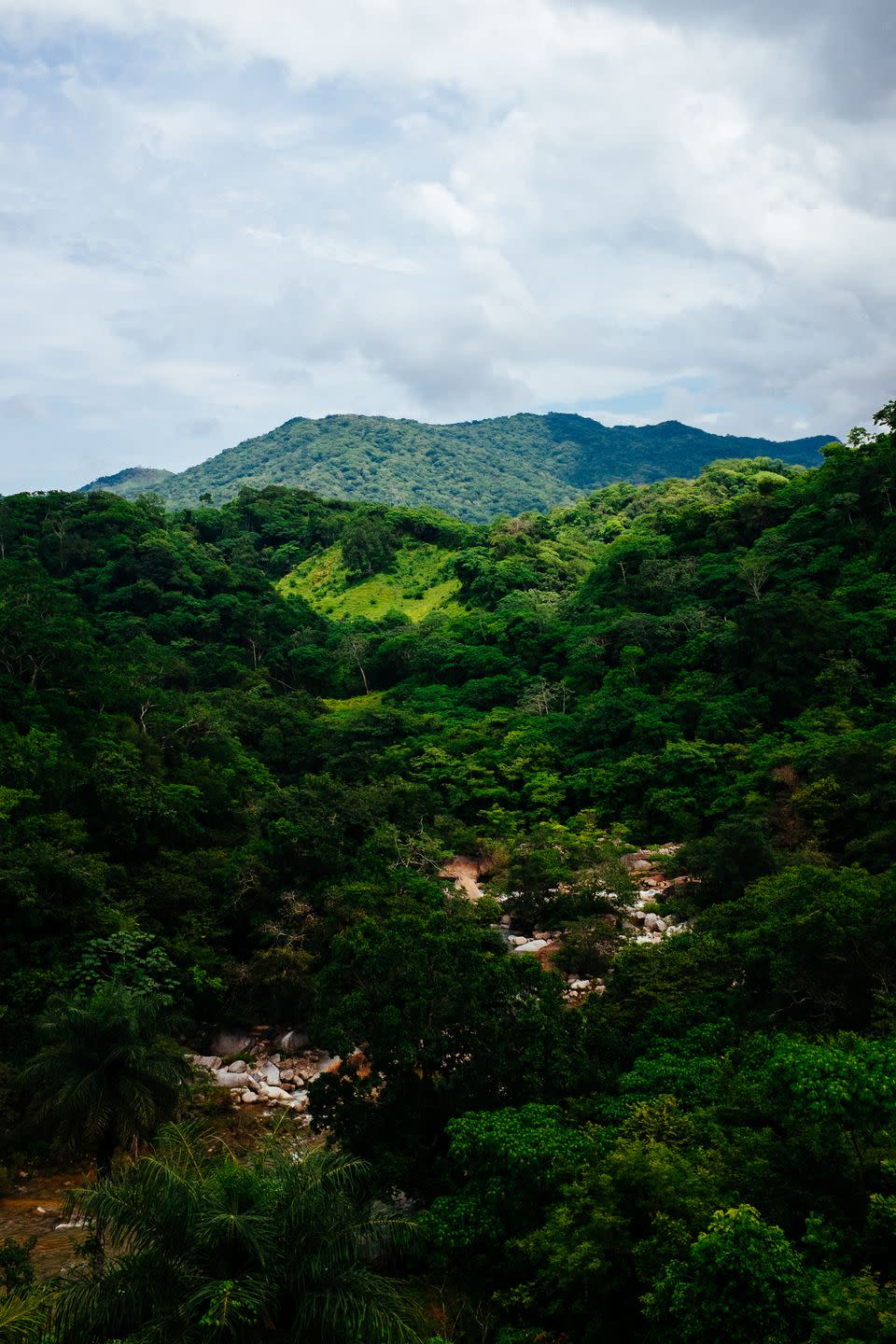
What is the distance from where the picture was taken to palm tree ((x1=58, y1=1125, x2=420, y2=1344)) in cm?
918

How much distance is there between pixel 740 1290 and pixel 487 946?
13457 millimetres

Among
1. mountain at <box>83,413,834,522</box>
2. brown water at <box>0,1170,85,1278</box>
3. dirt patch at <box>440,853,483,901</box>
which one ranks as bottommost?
brown water at <box>0,1170,85,1278</box>

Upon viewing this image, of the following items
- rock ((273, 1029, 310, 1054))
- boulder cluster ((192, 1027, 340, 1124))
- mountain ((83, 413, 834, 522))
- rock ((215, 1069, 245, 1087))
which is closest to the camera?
boulder cluster ((192, 1027, 340, 1124))

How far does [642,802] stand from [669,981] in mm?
17927

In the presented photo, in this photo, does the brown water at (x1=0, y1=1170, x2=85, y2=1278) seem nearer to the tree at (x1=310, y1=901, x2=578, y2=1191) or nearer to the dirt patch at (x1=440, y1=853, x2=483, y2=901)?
the tree at (x1=310, y1=901, x2=578, y2=1191)

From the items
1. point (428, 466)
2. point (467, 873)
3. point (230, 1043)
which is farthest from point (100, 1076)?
point (428, 466)

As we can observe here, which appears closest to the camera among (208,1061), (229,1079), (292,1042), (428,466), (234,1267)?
(234,1267)

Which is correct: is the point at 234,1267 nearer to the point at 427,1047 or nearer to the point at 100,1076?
the point at 427,1047

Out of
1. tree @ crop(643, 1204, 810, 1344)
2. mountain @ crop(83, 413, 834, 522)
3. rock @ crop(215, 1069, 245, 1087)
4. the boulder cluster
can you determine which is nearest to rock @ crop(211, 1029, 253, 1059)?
the boulder cluster

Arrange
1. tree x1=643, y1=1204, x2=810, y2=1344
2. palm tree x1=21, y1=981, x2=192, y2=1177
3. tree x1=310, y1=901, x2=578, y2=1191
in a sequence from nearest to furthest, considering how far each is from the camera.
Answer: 1. tree x1=643, y1=1204, x2=810, y2=1344
2. tree x1=310, y1=901, x2=578, y2=1191
3. palm tree x1=21, y1=981, x2=192, y2=1177

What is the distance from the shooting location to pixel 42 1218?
607 inches

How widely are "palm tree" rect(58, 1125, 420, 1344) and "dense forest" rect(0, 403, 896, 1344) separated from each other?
0.04 m

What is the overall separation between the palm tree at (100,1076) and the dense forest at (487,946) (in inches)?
2.6

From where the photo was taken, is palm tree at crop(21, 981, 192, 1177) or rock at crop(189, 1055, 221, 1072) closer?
palm tree at crop(21, 981, 192, 1177)
